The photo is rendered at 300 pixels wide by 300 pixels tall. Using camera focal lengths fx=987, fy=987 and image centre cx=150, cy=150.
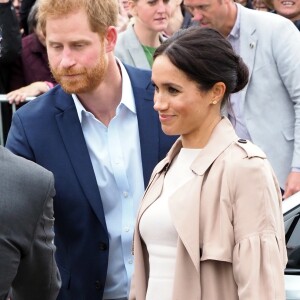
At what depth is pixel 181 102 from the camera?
3.59 m

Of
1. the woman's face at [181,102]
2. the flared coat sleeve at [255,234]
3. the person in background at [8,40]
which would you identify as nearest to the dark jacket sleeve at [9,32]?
the person in background at [8,40]

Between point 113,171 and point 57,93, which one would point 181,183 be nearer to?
point 113,171

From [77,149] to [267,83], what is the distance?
6.37ft

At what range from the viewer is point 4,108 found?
720 centimetres

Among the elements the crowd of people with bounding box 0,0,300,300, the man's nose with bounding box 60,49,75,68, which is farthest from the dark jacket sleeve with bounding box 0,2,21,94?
the man's nose with bounding box 60,49,75,68

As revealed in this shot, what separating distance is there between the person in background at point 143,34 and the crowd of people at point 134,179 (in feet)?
4.32

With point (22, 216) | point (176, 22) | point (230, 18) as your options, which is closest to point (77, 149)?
point (22, 216)

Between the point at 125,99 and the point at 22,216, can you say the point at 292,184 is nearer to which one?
the point at 125,99

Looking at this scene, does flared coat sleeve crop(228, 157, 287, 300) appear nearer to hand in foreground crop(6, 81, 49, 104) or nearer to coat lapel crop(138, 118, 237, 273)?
coat lapel crop(138, 118, 237, 273)

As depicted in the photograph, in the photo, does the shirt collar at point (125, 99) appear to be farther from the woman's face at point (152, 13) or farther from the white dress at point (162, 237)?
the woman's face at point (152, 13)

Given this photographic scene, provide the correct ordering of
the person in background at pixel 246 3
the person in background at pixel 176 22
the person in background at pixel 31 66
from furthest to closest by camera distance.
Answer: the person in background at pixel 246 3 < the person in background at pixel 176 22 < the person in background at pixel 31 66

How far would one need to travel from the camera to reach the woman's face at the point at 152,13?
689cm

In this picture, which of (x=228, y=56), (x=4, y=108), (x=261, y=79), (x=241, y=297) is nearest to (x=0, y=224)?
(x=241, y=297)

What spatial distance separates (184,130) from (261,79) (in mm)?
2269
